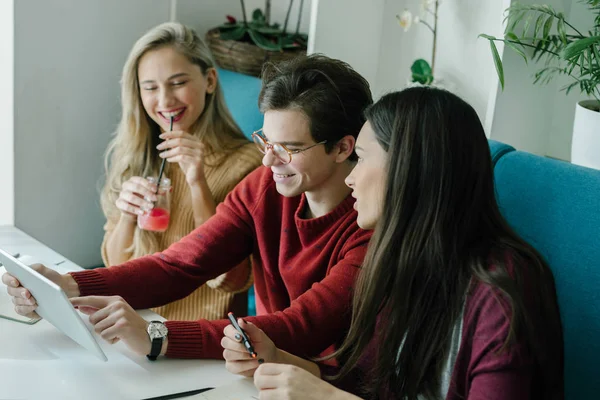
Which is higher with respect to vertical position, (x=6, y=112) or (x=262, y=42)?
(x=262, y=42)

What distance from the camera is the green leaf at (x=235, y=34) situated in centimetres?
266

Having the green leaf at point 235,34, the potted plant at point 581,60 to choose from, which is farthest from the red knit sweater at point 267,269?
the green leaf at point 235,34

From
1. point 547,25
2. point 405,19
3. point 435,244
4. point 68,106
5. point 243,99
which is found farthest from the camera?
point 68,106

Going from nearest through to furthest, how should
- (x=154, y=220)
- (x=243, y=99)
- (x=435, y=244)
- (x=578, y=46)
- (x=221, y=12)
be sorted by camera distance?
(x=435, y=244)
(x=578, y=46)
(x=154, y=220)
(x=243, y=99)
(x=221, y=12)

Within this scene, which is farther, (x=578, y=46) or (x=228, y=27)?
(x=228, y=27)

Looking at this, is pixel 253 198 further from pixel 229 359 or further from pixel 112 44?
pixel 112 44

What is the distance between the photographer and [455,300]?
1.19m

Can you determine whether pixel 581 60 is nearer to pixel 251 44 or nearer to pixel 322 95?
pixel 322 95

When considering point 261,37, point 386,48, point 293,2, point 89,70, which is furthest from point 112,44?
point 386,48

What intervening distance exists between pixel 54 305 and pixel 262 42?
153 cm

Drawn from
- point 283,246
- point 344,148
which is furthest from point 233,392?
point 344,148

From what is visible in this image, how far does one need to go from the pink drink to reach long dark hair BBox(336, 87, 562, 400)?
845 millimetres

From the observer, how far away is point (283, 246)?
1662 millimetres

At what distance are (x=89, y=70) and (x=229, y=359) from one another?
1639 millimetres
